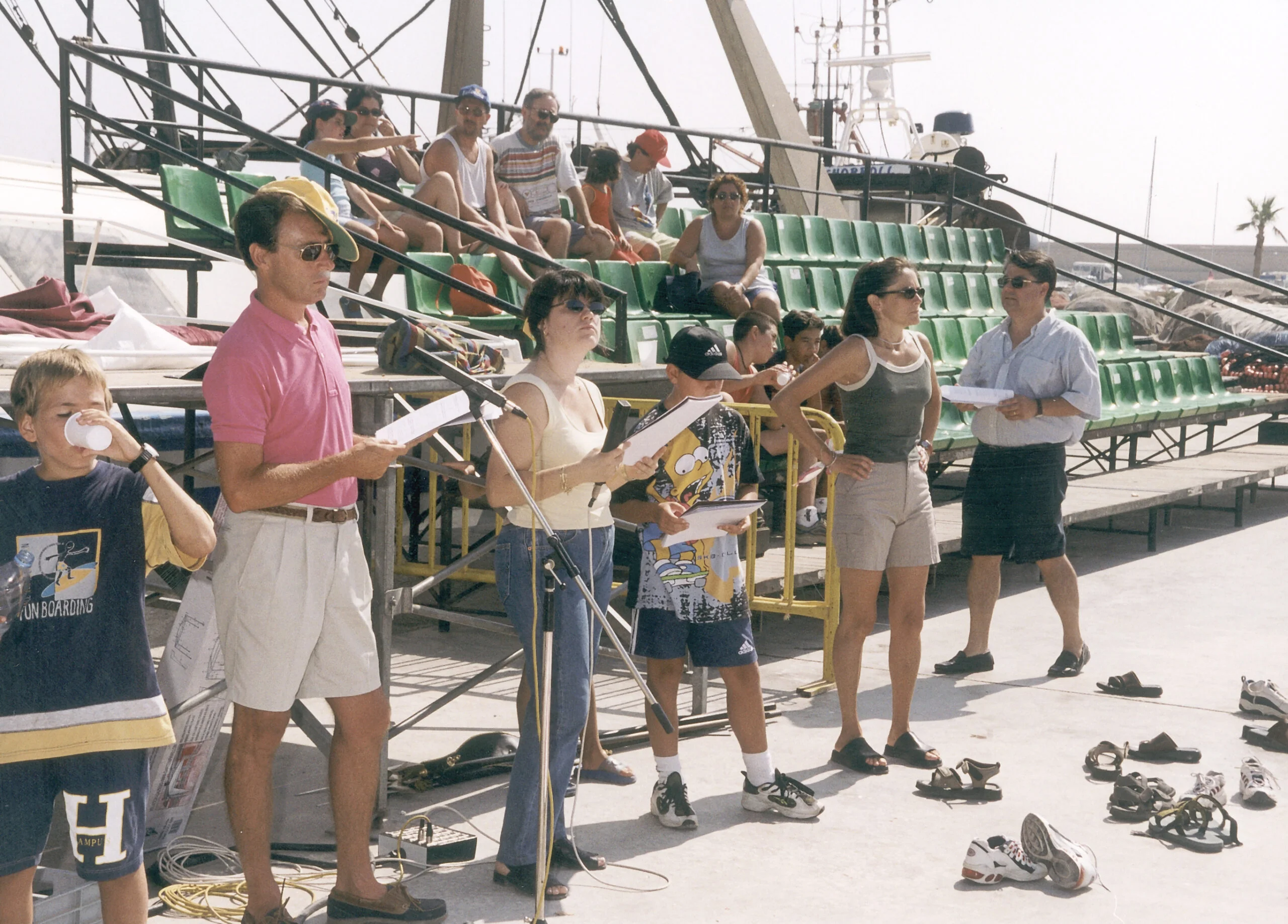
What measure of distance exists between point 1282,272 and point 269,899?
10933 cm

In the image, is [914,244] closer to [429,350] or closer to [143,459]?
[429,350]

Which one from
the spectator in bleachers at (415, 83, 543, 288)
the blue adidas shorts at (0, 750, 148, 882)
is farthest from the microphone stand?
the spectator in bleachers at (415, 83, 543, 288)

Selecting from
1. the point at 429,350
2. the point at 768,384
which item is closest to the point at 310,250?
the point at 429,350

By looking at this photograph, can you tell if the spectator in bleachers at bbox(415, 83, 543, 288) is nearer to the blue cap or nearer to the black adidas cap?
the blue cap

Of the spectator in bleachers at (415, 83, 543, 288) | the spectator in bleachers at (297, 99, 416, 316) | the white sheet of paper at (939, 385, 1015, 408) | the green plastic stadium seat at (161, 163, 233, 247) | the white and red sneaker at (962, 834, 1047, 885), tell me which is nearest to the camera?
the white and red sneaker at (962, 834, 1047, 885)

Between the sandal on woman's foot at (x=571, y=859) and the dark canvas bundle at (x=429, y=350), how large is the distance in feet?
5.33

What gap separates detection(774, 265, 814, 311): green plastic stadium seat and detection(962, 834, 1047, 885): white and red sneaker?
282 inches

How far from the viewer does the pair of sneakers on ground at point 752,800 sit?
506cm

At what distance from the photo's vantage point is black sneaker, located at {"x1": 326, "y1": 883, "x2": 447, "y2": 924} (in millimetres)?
4121

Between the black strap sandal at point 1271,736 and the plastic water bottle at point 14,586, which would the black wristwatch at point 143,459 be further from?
the black strap sandal at point 1271,736

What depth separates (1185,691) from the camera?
708cm

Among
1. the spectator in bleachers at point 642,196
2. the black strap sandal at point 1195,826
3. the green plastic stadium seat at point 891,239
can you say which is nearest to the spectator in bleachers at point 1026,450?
the black strap sandal at point 1195,826

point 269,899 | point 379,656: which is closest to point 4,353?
point 379,656

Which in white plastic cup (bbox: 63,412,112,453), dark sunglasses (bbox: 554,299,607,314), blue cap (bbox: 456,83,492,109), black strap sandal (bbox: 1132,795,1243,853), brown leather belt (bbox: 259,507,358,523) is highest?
blue cap (bbox: 456,83,492,109)
